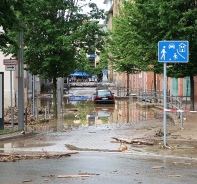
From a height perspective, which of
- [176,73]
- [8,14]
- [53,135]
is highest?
[8,14]

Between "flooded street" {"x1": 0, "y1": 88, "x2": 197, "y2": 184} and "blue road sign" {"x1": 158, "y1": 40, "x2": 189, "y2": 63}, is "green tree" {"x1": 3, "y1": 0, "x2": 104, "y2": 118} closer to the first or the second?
"flooded street" {"x1": 0, "y1": 88, "x2": 197, "y2": 184}

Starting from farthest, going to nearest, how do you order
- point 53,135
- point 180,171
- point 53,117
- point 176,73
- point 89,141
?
point 53,117 → point 176,73 → point 53,135 → point 89,141 → point 180,171

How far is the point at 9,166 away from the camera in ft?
32.5

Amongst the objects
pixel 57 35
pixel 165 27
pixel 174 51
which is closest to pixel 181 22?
pixel 165 27

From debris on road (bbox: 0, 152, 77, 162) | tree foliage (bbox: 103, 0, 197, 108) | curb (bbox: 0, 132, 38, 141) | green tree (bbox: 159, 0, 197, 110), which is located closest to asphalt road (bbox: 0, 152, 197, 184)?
debris on road (bbox: 0, 152, 77, 162)

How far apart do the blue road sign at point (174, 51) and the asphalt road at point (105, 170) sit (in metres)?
3.26

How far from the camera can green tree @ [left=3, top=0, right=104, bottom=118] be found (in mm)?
23828

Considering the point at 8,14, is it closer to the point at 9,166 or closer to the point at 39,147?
→ the point at 39,147

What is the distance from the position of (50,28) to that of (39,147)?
36.6 ft

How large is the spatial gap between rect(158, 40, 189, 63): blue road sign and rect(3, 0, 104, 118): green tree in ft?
35.3

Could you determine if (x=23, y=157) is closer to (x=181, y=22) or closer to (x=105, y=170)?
(x=105, y=170)

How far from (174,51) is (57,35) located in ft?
39.0

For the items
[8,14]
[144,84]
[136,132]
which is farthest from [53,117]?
[144,84]

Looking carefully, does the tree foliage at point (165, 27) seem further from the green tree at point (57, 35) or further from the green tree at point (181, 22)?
the green tree at point (57, 35)
